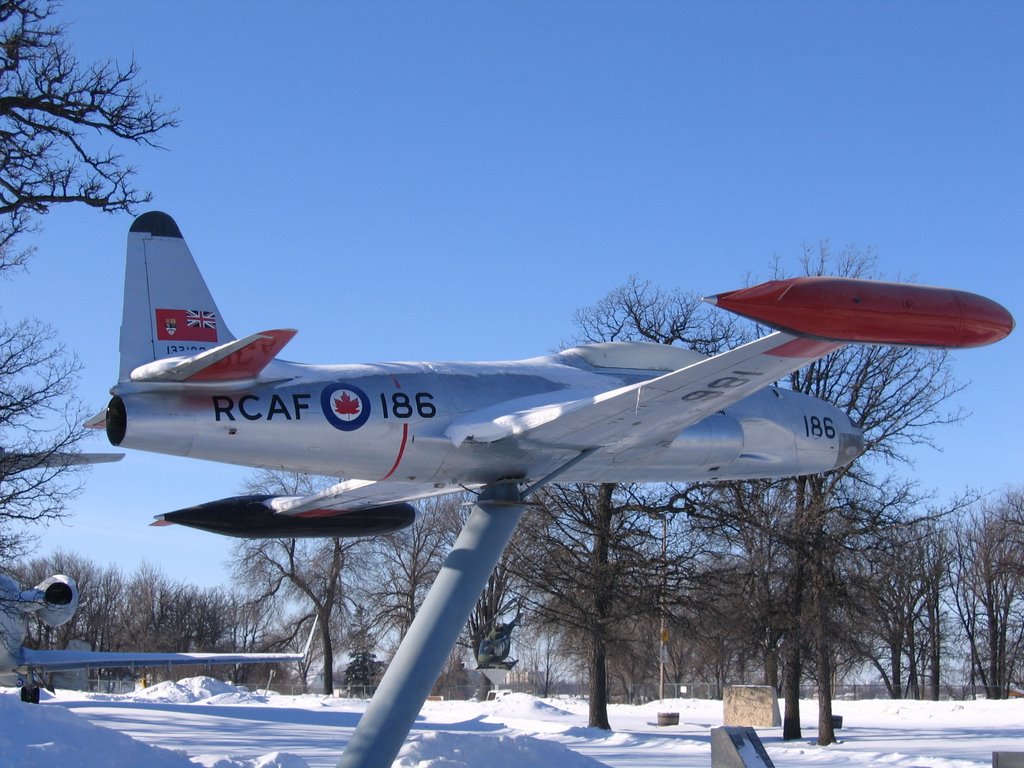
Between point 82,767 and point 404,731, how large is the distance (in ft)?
10.4

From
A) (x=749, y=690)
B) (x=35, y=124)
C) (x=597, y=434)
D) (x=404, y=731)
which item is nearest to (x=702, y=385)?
(x=597, y=434)

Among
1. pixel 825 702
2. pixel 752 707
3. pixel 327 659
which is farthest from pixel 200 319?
pixel 327 659

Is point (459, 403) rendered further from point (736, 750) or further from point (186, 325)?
point (736, 750)

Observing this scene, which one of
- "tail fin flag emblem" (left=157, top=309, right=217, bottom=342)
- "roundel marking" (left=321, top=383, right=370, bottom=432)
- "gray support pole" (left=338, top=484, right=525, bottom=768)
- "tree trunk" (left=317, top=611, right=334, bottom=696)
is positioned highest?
"tail fin flag emblem" (left=157, top=309, right=217, bottom=342)

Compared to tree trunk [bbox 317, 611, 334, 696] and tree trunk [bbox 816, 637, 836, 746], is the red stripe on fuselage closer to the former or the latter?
tree trunk [bbox 816, 637, 836, 746]

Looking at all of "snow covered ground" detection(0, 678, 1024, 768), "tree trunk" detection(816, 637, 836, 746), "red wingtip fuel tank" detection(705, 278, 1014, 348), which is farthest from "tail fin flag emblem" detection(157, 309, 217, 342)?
"tree trunk" detection(816, 637, 836, 746)

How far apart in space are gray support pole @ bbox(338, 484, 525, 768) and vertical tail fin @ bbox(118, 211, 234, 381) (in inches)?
135

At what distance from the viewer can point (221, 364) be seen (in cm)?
1019

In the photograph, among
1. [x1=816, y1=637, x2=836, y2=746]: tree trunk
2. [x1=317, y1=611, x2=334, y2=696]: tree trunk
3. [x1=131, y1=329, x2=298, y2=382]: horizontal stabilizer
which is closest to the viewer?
[x1=131, y1=329, x2=298, y2=382]: horizontal stabilizer

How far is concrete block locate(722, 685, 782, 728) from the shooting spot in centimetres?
2880

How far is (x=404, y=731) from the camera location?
1030cm

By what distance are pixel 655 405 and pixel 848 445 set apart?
4955 millimetres

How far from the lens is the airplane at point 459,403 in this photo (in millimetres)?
8867

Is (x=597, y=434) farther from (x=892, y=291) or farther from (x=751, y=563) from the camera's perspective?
(x=751, y=563)
